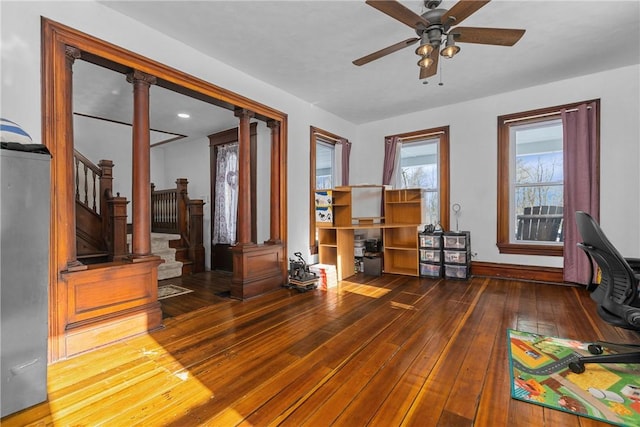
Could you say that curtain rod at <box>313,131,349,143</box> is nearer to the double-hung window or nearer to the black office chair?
the double-hung window

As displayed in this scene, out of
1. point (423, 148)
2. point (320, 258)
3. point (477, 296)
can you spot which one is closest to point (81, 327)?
point (320, 258)

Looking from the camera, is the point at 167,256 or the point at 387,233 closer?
the point at 167,256

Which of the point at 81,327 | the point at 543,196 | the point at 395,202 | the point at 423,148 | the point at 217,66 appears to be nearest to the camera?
the point at 81,327

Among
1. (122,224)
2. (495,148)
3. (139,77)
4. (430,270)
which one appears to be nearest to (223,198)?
(122,224)

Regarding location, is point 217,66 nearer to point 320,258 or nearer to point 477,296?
point 320,258

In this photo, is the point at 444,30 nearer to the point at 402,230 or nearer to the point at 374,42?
the point at 374,42

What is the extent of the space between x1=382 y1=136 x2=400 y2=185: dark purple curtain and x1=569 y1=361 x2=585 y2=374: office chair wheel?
13.2 feet

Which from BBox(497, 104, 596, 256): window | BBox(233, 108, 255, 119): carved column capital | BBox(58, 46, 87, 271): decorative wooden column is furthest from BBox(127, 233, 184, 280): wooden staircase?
BBox(497, 104, 596, 256): window

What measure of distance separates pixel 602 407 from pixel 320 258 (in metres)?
3.58

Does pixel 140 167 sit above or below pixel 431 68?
below

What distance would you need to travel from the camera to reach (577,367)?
1919mm

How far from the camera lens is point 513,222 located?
465cm

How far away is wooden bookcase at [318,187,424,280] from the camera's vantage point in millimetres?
4746

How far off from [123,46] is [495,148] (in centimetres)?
507
